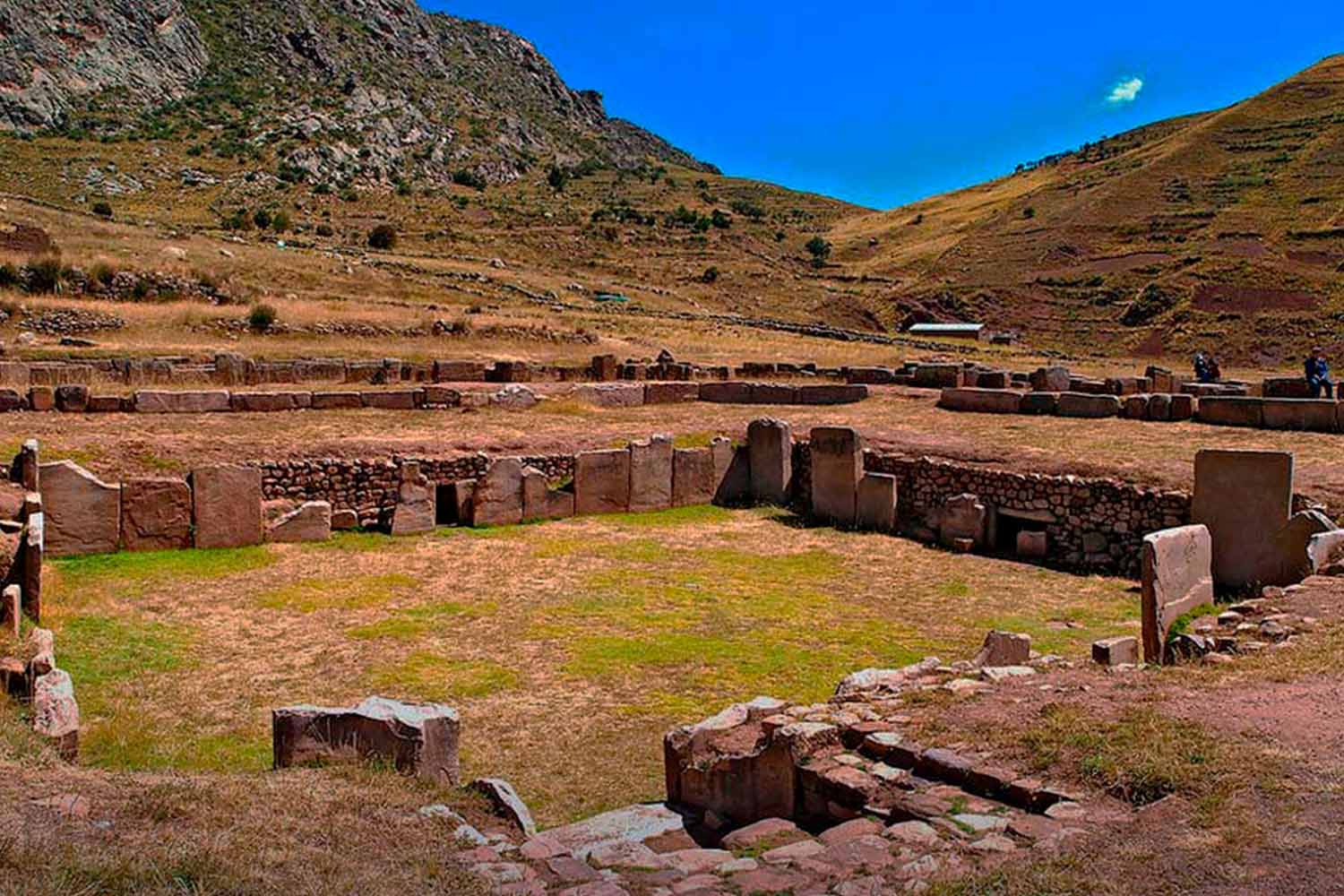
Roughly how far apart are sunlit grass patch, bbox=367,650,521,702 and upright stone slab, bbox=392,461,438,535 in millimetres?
6296

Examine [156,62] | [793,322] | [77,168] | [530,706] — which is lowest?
[530,706]

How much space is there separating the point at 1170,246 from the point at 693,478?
203 feet

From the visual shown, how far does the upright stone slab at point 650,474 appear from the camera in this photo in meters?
20.3

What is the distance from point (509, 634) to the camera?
13.1 m

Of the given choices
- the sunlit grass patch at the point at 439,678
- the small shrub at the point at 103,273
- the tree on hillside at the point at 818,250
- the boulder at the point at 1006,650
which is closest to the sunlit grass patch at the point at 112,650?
the sunlit grass patch at the point at 439,678

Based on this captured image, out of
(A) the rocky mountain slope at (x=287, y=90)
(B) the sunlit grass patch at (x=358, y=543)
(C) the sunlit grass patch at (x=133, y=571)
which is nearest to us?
(C) the sunlit grass patch at (x=133, y=571)

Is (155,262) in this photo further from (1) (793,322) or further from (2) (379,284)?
(1) (793,322)

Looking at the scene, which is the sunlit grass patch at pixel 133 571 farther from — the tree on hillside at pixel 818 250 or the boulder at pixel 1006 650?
the tree on hillside at pixel 818 250

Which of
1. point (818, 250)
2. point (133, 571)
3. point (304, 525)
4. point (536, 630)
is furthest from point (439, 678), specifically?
point (818, 250)

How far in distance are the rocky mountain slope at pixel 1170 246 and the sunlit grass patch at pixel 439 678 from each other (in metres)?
49.2

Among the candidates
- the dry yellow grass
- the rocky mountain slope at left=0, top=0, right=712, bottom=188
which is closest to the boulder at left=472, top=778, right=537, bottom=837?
the dry yellow grass

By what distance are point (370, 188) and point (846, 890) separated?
8571 centimetres

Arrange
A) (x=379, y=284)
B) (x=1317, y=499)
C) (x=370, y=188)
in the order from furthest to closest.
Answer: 1. (x=370, y=188)
2. (x=379, y=284)
3. (x=1317, y=499)

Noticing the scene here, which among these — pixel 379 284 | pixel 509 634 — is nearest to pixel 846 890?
pixel 509 634
